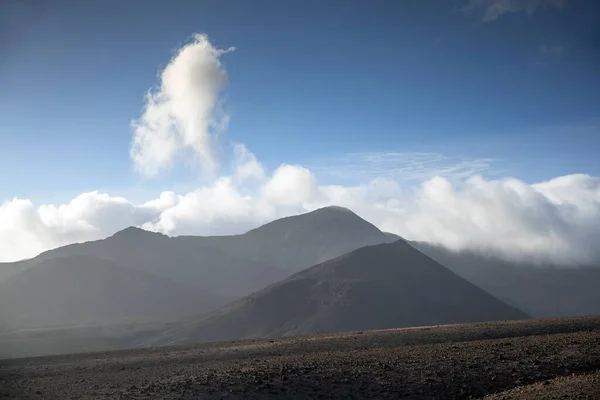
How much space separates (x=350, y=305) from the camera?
521 feet

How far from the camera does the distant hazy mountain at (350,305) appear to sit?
490 ft

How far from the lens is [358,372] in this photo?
2695 cm

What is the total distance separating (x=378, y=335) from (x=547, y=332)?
565 inches

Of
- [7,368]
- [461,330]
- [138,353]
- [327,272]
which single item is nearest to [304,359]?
[461,330]

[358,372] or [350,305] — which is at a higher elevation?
[358,372]

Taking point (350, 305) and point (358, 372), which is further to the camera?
point (350, 305)

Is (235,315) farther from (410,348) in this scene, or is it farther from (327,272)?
(410,348)

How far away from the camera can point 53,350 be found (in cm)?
12838

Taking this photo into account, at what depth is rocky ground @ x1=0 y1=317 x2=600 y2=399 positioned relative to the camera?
79.9ft

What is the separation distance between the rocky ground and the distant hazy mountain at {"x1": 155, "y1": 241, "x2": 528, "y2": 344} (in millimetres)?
108168

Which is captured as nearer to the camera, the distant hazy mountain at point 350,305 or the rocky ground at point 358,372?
the rocky ground at point 358,372

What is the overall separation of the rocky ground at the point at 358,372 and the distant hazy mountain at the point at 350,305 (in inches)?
4259

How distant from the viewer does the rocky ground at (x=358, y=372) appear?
24.4m

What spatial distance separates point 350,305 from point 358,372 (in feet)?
444
